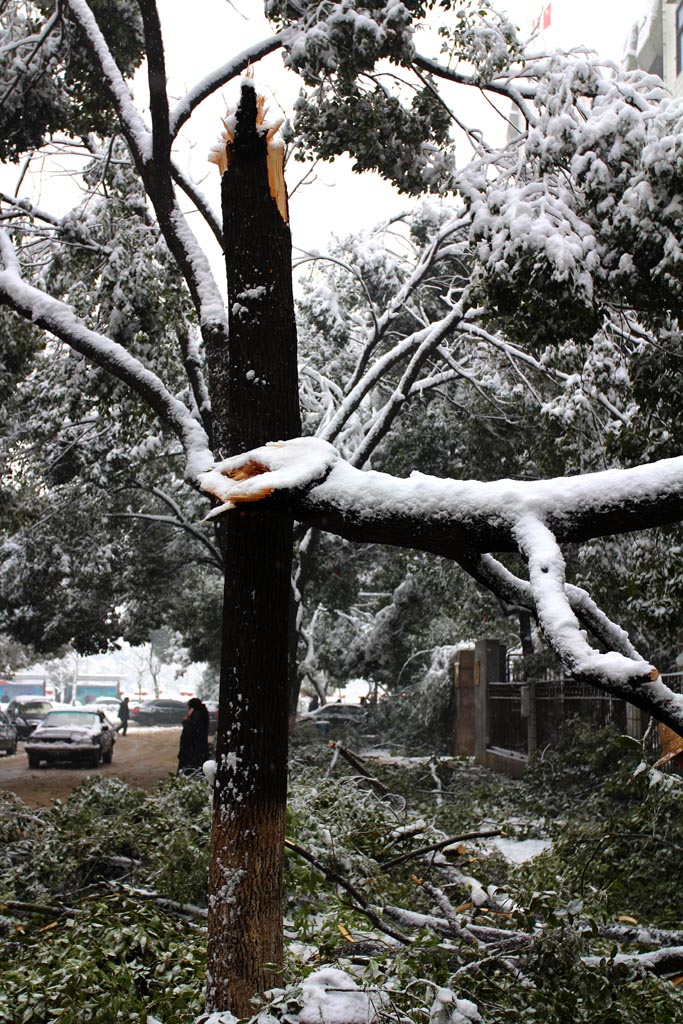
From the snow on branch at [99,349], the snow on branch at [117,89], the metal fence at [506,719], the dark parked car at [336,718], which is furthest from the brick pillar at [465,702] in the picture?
the snow on branch at [117,89]

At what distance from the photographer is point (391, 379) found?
1900 centimetres

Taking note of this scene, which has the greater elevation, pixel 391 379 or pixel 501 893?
pixel 391 379

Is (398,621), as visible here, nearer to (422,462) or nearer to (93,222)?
(422,462)

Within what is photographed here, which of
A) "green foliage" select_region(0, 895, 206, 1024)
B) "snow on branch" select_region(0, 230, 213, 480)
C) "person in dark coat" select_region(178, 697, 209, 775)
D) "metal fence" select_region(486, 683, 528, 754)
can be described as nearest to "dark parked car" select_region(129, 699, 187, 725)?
"metal fence" select_region(486, 683, 528, 754)

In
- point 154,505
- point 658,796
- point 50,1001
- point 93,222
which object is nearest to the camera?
Result: point 50,1001

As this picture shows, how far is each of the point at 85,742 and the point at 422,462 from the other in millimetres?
9841

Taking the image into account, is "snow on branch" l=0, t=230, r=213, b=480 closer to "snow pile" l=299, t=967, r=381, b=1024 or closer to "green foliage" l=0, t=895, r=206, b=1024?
"green foliage" l=0, t=895, r=206, b=1024

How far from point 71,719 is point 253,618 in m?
19.8

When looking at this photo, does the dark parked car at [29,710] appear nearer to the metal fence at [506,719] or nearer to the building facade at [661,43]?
the metal fence at [506,719]

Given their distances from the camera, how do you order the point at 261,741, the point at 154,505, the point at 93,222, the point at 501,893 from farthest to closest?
the point at 154,505 → the point at 93,222 → the point at 501,893 → the point at 261,741

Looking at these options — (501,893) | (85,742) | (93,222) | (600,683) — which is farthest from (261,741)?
(85,742)

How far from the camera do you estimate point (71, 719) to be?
22.1 metres

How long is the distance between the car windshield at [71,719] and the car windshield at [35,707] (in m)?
15.4

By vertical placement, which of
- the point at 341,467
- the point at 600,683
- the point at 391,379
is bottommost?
the point at 600,683
